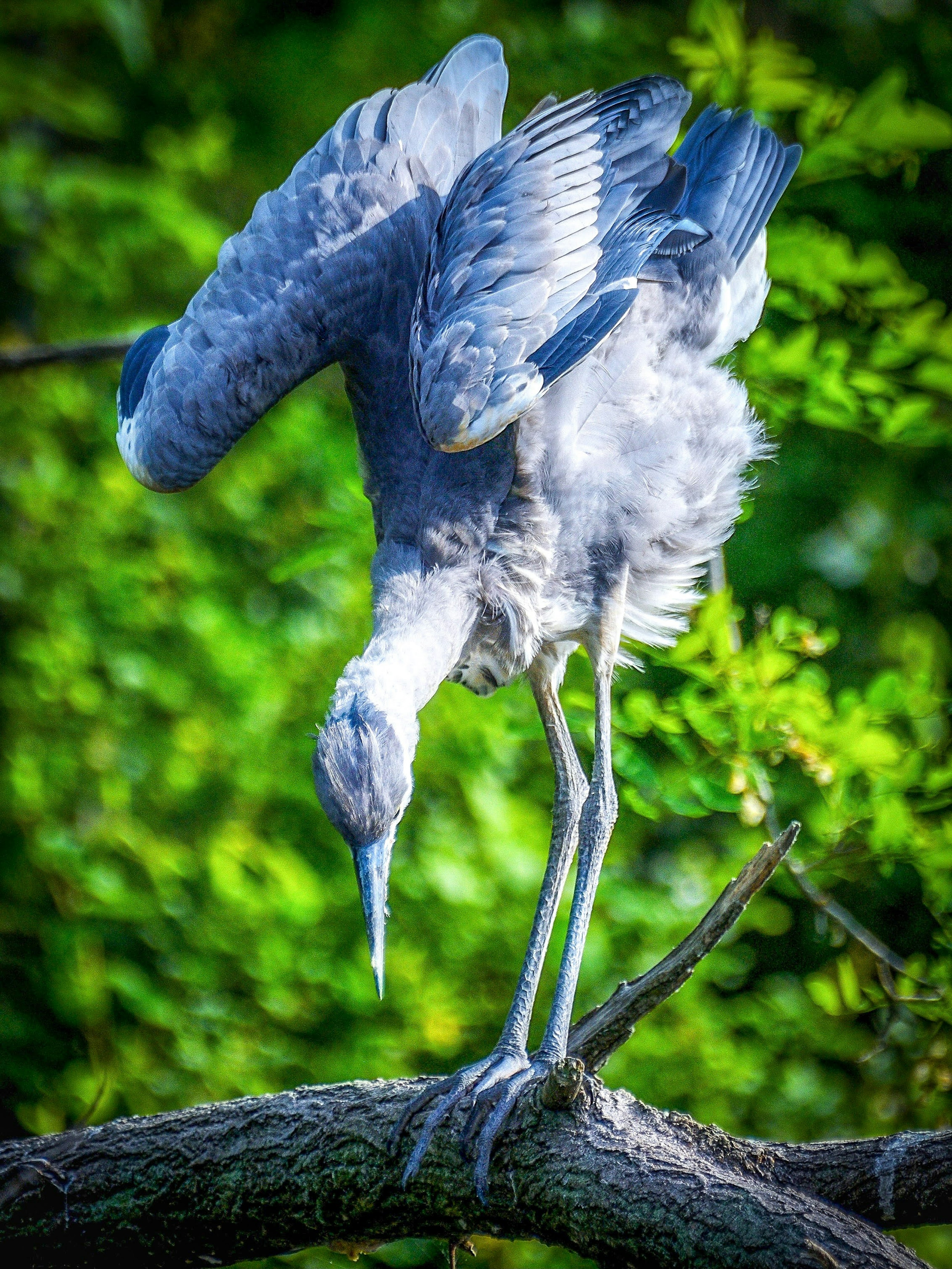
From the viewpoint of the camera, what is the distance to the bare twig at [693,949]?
230cm

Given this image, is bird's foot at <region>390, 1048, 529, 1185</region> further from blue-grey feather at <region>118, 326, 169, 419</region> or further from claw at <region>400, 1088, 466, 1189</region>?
blue-grey feather at <region>118, 326, 169, 419</region>

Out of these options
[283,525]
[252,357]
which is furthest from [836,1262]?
[283,525]

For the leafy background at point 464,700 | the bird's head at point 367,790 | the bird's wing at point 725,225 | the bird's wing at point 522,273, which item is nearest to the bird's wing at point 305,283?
the bird's wing at point 522,273

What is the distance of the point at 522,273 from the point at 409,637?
81 centimetres

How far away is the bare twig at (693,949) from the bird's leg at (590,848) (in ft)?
0.48

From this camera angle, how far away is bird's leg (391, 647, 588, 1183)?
94.9 inches

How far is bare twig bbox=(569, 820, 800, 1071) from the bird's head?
0.46m

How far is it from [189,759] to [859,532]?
2.86m

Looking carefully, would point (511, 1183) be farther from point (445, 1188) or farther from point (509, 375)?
point (509, 375)

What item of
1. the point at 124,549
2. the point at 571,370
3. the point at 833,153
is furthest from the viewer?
the point at 124,549

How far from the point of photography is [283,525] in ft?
15.6

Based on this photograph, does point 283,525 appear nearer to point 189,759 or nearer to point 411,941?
point 189,759

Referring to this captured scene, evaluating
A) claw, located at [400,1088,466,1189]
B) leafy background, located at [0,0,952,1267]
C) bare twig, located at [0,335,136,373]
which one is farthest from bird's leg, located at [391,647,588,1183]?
bare twig, located at [0,335,136,373]

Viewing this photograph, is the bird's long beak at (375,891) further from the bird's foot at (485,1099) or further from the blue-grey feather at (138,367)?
the blue-grey feather at (138,367)
